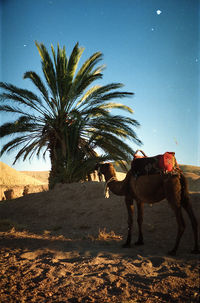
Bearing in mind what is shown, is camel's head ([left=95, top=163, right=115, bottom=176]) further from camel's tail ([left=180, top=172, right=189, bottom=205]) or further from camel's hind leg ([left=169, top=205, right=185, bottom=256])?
camel's hind leg ([left=169, top=205, right=185, bottom=256])

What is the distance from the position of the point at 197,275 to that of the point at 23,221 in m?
6.26

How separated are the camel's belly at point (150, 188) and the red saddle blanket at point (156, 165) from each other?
0.38ft

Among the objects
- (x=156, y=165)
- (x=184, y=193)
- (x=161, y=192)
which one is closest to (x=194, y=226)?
(x=184, y=193)

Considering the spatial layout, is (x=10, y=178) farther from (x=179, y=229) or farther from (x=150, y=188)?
(x=179, y=229)

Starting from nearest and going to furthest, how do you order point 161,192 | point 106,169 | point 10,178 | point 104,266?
point 104,266, point 161,192, point 106,169, point 10,178

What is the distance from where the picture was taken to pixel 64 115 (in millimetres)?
11492

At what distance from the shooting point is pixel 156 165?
13.4ft

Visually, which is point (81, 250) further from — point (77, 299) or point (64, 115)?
point (64, 115)

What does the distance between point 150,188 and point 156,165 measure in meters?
0.43

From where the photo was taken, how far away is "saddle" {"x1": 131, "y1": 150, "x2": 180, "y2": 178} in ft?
12.9

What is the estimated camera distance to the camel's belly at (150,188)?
4.01 m

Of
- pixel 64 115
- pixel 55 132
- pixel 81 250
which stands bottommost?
pixel 81 250

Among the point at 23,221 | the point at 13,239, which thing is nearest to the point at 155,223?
the point at 13,239

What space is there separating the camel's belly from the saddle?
4.3 inches
